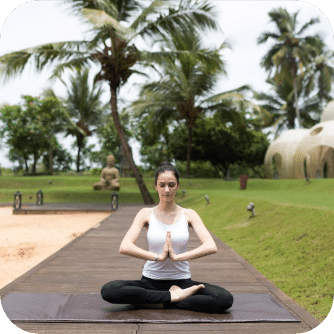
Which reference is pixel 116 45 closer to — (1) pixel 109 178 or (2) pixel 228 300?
(1) pixel 109 178

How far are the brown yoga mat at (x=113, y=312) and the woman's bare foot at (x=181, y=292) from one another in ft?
0.34

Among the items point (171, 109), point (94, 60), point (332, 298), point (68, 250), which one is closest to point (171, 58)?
point (94, 60)

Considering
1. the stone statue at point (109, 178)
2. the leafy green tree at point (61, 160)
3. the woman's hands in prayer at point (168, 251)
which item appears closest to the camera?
the woman's hands in prayer at point (168, 251)

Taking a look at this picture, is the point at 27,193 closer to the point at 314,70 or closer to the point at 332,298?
the point at 332,298

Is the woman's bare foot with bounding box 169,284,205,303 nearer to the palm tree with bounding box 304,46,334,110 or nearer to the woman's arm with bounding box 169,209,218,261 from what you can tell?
the woman's arm with bounding box 169,209,218,261

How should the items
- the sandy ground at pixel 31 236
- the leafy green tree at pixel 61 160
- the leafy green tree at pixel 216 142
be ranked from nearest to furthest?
the sandy ground at pixel 31 236
the leafy green tree at pixel 216 142
the leafy green tree at pixel 61 160

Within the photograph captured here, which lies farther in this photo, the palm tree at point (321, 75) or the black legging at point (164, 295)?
the palm tree at point (321, 75)

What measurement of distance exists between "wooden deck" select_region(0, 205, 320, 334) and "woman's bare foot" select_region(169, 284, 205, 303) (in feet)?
0.67

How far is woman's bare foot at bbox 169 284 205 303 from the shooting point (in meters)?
2.62

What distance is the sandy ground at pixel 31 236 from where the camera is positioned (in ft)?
19.2

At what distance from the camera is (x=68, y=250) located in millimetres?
5312

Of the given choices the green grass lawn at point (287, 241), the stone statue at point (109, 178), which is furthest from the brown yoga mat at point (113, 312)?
the stone statue at point (109, 178)

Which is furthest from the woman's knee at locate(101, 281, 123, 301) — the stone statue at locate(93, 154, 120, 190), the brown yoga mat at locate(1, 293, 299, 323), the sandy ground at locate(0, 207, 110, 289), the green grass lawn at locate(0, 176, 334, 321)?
the stone statue at locate(93, 154, 120, 190)

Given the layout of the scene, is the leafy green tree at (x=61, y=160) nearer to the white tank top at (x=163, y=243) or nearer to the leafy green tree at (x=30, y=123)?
the leafy green tree at (x=30, y=123)
